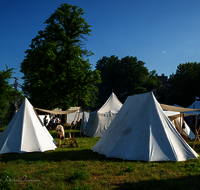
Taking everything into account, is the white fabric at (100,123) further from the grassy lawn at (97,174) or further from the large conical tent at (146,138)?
the grassy lawn at (97,174)

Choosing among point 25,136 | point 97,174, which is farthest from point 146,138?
point 25,136

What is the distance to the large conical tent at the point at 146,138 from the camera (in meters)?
6.96

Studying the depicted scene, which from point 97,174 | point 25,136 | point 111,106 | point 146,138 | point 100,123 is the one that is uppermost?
point 111,106

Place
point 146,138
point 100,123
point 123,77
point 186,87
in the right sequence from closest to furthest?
point 146,138
point 100,123
point 186,87
point 123,77

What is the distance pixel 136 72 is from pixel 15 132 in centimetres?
4444

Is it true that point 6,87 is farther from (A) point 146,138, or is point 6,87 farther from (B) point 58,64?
(A) point 146,138

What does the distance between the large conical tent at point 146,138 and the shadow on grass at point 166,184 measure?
169cm

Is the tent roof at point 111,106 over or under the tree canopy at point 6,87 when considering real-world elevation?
under

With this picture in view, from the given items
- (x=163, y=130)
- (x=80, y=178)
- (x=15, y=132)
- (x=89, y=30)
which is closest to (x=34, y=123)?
(x=15, y=132)

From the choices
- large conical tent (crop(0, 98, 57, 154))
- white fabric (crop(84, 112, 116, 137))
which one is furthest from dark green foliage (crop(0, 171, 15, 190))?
white fabric (crop(84, 112, 116, 137))

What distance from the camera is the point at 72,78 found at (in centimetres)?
2072

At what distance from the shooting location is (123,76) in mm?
51531

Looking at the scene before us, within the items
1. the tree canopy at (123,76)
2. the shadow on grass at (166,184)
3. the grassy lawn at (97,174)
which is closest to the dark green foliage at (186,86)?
the tree canopy at (123,76)

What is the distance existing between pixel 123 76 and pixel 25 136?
4420 cm
